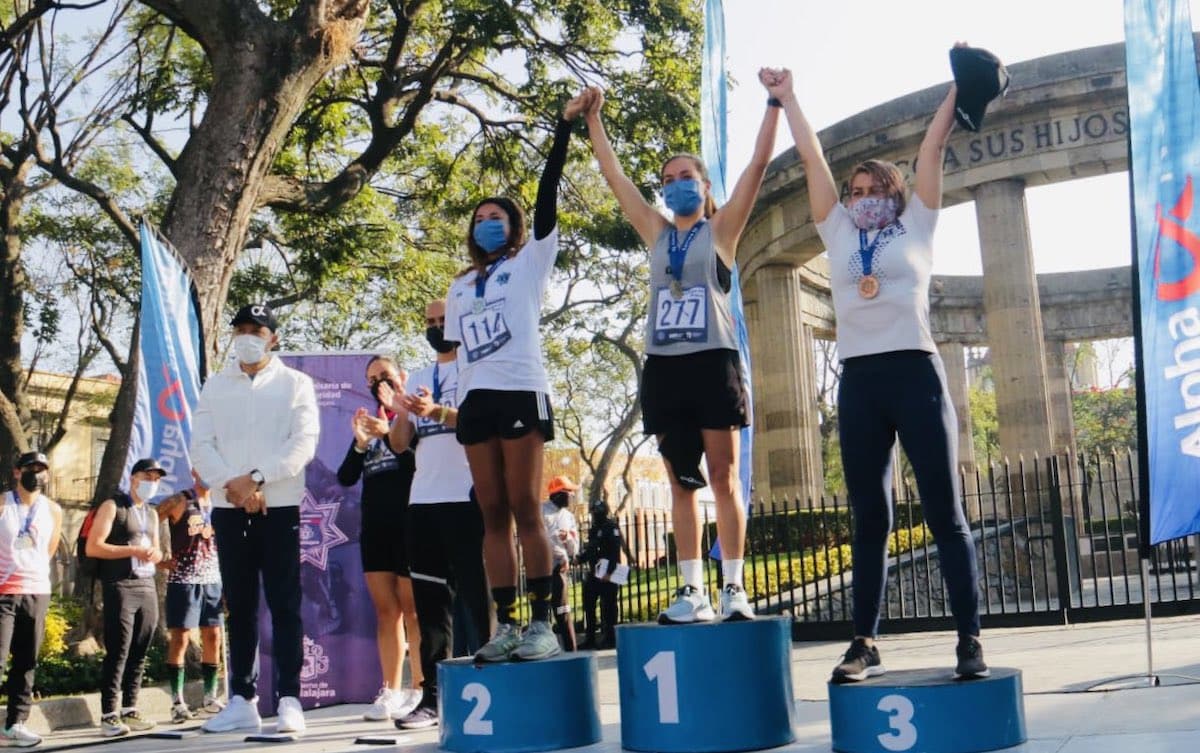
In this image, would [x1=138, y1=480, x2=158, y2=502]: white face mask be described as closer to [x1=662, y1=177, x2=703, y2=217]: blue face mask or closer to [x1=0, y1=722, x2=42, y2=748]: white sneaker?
[x1=0, y1=722, x2=42, y2=748]: white sneaker

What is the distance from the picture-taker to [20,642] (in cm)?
754

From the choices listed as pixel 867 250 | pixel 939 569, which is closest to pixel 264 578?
pixel 867 250

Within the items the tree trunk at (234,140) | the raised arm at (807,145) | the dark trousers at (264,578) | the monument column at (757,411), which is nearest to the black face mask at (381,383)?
the dark trousers at (264,578)

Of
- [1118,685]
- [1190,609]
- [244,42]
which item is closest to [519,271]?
[1118,685]

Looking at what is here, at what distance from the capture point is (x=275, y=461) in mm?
5953

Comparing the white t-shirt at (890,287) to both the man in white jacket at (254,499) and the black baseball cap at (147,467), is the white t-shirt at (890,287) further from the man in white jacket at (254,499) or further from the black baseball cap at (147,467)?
the black baseball cap at (147,467)

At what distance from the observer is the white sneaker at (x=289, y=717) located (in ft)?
19.2

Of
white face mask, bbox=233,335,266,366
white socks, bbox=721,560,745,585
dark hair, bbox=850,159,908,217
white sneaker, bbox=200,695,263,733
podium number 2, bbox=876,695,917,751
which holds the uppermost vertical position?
dark hair, bbox=850,159,908,217

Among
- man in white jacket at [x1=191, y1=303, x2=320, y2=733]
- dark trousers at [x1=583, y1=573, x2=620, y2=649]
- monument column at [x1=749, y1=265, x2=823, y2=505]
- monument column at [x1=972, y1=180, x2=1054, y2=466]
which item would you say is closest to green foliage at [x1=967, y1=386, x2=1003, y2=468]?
monument column at [x1=749, y1=265, x2=823, y2=505]

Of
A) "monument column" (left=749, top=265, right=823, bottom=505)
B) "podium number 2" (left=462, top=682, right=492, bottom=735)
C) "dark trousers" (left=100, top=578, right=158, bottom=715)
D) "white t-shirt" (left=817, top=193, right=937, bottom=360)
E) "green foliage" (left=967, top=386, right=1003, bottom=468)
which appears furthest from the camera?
"green foliage" (left=967, top=386, right=1003, bottom=468)

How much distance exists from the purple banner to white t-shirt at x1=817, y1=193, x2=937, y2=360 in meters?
4.86

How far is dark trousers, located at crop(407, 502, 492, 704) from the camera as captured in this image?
6000mm

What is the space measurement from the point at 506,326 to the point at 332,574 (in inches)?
166

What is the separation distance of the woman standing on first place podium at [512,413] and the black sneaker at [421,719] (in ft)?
4.04
